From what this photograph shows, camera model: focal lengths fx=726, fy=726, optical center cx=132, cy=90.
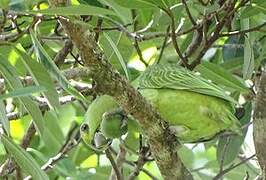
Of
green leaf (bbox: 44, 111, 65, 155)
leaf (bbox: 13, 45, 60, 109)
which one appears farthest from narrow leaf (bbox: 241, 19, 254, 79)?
green leaf (bbox: 44, 111, 65, 155)

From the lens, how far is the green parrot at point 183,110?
2.35 m

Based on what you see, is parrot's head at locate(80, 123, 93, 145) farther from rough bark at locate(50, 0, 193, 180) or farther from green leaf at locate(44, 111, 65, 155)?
green leaf at locate(44, 111, 65, 155)

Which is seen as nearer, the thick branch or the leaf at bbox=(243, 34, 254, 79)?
the thick branch

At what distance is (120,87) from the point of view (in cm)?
201

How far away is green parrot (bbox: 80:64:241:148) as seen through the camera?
2.35m

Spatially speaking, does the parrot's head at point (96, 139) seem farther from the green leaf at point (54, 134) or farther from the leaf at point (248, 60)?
the green leaf at point (54, 134)

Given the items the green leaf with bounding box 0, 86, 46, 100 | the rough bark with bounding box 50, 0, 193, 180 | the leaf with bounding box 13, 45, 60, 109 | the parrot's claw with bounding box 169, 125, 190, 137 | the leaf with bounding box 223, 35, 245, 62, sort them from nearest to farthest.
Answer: the green leaf with bounding box 0, 86, 46, 100
the rough bark with bounding box 50, 0, 193, 180
the leaf with bounding box 13, 45, 60, 109
the parrot's claw with bounding box 169, 125, 190, 137
the leaf with bounding box 223, 35, 245, 62

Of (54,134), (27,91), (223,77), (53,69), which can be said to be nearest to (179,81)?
(223,77)

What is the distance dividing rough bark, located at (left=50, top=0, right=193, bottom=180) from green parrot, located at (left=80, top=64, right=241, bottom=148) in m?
0.08

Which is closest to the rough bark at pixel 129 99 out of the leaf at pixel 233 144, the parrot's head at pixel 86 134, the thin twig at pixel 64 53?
the parrot's head at pixel 86 134

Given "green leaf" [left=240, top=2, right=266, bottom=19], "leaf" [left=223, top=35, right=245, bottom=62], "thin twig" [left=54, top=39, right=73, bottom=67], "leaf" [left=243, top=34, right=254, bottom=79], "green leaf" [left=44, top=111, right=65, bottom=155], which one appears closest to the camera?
"green leaf" [left=240, top=2, right=266, bottom=19]

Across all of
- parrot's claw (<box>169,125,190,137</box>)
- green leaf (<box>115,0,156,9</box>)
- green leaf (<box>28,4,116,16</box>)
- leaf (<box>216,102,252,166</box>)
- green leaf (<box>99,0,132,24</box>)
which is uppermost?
green leaf (<box>28,4,116,16</box>)

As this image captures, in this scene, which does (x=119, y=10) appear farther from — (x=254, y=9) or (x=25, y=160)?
(x=254, y=9)

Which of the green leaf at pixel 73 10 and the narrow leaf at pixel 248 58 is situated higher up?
the green leaf at pixel 73 10
